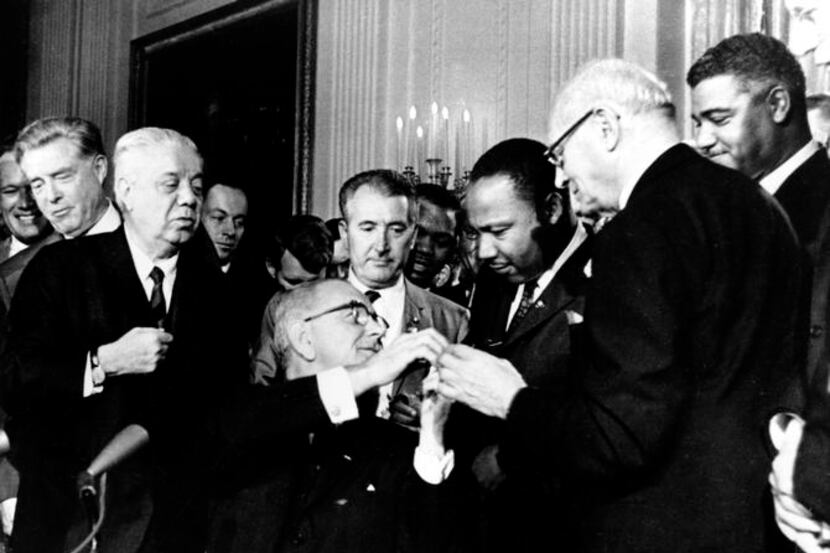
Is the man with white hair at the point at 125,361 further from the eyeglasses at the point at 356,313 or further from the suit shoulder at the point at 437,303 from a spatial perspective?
the suit shoulder at the point at 437,303

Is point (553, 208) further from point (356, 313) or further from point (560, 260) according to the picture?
point (356, 313)

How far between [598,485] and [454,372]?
44cm

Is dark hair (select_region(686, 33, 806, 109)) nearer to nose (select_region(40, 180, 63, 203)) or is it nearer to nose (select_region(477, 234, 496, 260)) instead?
nose (select_region(477, 234, 496, 260))

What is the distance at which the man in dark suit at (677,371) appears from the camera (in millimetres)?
1969

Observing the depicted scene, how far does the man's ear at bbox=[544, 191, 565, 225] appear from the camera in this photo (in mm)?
3279

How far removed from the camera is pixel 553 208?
129 inches

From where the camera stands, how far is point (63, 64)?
33.6 ft

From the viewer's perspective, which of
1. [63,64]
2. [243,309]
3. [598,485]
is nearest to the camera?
[598,485]

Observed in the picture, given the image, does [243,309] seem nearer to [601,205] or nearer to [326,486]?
[326,486]

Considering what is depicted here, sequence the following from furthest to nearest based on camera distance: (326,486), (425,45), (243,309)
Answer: (425,45) → (243,309) → (326,486)

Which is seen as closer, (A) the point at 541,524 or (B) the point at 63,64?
(A) the point at 541,524

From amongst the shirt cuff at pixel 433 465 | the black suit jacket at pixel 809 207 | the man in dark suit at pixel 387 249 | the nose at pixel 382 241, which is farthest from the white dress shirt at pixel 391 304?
the black suit jacket at pixel 809 207

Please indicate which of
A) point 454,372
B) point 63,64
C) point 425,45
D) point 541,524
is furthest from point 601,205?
point 63,64

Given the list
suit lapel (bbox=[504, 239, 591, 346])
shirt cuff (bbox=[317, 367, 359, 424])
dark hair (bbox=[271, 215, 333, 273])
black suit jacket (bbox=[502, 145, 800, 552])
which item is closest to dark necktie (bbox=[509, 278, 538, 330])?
suit lapel (bbox=[504, 239, 591, 346])
